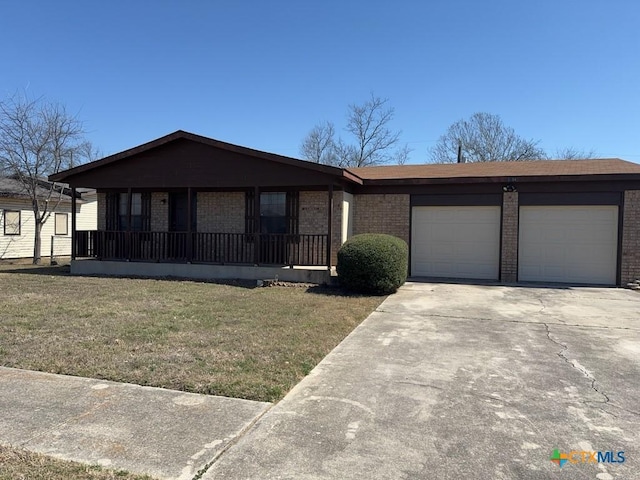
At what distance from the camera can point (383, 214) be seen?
1361cm

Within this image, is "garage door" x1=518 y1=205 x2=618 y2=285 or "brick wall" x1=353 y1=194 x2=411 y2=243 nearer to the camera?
"garage door" x1=518 y1=205 x2=618 y2=285

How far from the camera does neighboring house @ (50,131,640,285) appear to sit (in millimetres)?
12031

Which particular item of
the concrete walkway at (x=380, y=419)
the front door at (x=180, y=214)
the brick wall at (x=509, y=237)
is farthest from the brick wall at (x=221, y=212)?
the concrete walkway at (x=380, y=419)

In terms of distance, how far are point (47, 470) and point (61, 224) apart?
21498 mm

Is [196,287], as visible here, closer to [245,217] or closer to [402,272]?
[245,217]

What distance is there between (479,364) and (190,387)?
3.18 metres

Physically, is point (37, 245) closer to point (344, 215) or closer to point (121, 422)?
point (344, 215)

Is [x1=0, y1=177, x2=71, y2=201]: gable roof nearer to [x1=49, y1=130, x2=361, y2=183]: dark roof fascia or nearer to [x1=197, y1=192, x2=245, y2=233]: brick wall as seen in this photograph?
[x1=49, y1=130, x2=361, y2=183]: dark roof fascia

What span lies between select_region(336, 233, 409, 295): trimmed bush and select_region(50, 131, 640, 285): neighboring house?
1299mm

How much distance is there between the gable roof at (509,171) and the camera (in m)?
12.2

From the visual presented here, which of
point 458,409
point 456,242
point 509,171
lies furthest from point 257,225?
point 458,409

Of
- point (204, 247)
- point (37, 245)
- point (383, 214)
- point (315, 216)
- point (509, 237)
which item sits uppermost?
point (383, 214)

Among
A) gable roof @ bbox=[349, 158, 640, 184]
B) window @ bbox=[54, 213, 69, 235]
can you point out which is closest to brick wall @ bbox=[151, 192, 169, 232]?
gable roof @ bbox=[349, 158, 640, 184]

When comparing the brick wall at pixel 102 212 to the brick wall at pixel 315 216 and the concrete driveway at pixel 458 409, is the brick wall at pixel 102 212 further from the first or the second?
the concrete driveway at pixel 458 409
